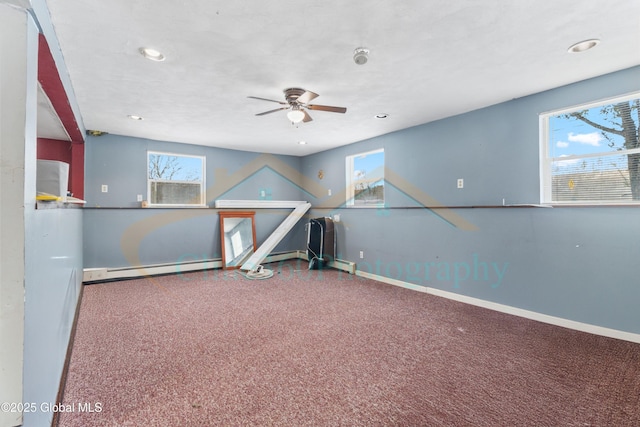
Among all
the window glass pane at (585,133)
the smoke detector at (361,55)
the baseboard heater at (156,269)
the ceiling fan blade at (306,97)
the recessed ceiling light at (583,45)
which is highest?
the recessed ceiling light at (583,45)

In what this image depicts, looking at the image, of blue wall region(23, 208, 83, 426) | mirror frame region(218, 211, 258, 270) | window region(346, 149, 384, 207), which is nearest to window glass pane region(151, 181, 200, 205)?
mirror frame region(218, 211, 258, 270)

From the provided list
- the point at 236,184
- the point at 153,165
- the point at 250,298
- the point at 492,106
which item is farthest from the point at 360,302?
the point at 153,165

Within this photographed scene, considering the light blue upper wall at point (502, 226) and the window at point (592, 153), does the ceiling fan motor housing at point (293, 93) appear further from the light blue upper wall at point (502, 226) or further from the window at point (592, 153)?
the window at point (592, 153)

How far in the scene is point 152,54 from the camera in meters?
2.20

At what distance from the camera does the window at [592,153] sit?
2.54m

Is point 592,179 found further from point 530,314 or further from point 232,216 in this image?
point 232,216

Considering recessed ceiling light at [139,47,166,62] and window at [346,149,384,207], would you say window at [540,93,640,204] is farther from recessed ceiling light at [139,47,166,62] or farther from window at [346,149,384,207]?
recessed ceiling light at [139,47,166,62]

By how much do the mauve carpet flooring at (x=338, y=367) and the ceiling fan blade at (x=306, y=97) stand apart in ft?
7.59

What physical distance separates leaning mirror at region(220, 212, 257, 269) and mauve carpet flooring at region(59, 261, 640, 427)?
2033 millimetres

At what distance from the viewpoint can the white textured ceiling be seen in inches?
68.0

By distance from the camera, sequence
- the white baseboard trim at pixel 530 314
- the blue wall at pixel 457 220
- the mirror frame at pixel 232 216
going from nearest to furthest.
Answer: the white baseboard trim at pixel 530 314 → the blue wall at pixel 457 220 → the mirror frame at pixel 232 216

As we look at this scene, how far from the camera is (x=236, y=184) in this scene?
5809 millimetres

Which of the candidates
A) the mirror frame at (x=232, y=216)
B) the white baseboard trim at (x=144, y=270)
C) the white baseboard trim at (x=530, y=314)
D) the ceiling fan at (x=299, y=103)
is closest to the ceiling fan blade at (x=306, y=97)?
the ceiling fan at (x=299, y=103)

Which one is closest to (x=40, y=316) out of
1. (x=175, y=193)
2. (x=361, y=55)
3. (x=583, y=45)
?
(x=361, y=55)
